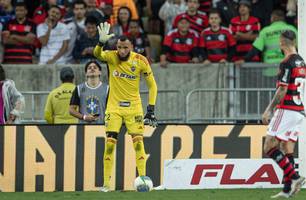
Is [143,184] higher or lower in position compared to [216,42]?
lower

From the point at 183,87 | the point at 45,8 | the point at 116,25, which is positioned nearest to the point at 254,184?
the point at 183,87

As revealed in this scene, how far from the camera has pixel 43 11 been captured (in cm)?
2230

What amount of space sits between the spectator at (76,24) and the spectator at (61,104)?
3.08 m

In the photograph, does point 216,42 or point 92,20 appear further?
point 216,42

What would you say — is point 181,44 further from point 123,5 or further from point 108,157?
point 108,157

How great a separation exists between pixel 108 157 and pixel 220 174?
195 cm

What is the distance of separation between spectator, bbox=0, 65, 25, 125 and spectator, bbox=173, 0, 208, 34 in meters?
4.94

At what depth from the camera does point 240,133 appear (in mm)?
16859

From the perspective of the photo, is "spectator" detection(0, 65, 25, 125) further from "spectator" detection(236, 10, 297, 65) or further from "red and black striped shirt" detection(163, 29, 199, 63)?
"spectator" detection(236, 10, 297, 65)

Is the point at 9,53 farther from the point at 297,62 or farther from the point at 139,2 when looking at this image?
the point at 297,62

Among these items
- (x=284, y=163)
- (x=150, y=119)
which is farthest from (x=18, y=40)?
(x=284, y=163)

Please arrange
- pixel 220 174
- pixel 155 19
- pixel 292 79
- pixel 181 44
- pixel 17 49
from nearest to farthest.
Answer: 1. pixel 292 79
2. pixel 220 174
3. pixel 181 44
4. pixel 17 49
5. pixel 155 19

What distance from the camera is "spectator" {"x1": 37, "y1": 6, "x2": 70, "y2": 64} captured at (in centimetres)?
2117

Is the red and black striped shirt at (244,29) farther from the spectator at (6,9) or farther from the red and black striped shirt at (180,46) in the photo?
the spectator at (6,9)
